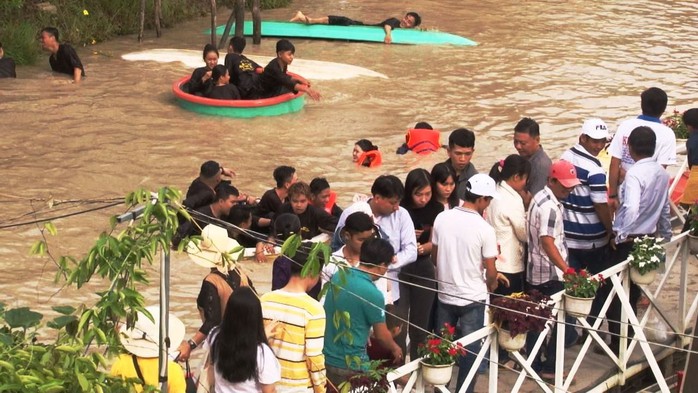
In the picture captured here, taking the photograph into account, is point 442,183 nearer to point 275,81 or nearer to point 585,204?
point 585,204

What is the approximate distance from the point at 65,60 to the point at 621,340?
1151 cm

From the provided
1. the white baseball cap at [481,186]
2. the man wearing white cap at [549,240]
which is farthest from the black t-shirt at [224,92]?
the white baseball cap at [481,186]

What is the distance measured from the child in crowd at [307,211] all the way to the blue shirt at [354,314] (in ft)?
9.23

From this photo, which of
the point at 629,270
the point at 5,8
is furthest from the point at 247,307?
the point at 5,8

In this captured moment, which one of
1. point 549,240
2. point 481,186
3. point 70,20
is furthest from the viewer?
point 70,20

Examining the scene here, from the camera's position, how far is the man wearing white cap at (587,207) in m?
8.94

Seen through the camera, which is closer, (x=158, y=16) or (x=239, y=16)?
(x=239, y=16)

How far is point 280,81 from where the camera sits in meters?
16.3

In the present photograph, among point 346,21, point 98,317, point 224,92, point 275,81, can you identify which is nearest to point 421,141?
point 275,81

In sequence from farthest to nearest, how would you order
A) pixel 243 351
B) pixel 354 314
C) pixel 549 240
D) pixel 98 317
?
pixel 549 240 < pixel 354 314 < pixel 243 351 < pixel 98 317

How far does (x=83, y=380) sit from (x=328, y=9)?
2066 cm

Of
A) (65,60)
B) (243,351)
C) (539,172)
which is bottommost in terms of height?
(65,60)

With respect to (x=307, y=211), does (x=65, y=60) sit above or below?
above

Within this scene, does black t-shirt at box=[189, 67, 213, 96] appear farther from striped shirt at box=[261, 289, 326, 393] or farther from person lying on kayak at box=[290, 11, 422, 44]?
striped shirt at box=[261, 289, 326, 393]
